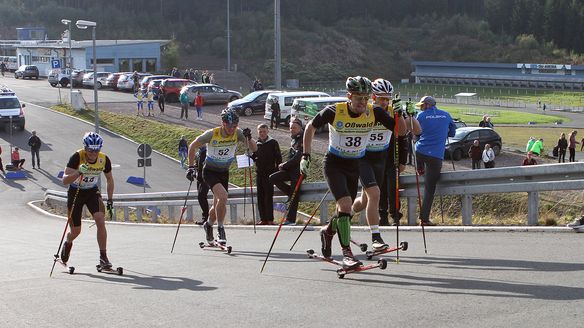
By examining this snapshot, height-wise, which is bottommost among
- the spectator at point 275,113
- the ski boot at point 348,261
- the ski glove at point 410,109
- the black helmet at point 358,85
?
the spectator at point 275,113

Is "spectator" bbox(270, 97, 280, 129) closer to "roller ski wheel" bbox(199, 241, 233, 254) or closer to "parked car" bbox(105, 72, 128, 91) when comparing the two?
"parked car" bbox(105, 72, 128, 91)

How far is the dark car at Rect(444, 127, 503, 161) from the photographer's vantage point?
1358 inches

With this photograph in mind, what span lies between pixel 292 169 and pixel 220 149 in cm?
369

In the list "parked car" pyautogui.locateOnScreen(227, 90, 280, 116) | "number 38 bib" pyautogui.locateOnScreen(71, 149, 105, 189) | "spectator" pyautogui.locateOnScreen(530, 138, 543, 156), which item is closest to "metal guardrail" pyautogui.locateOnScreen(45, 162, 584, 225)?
"number 38 bib" pyautogui.locateOnScreen(71, 149, 105, 189)

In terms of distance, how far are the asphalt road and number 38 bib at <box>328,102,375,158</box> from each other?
138cm

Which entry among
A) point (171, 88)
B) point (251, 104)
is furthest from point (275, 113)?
point (171, 88)

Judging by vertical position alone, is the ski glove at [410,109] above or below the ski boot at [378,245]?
above

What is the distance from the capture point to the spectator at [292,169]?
15.4 metres

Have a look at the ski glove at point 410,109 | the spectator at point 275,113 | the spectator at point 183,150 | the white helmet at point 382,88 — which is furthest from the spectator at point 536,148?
the white helmet at point 382,88

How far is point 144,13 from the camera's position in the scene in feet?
446

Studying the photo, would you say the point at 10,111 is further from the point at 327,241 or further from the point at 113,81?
the point at 327,241

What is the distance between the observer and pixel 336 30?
132 meters

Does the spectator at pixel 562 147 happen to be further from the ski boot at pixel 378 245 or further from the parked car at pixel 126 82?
the parked car at pixel 126 82

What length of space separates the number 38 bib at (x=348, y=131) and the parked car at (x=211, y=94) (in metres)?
43.2
